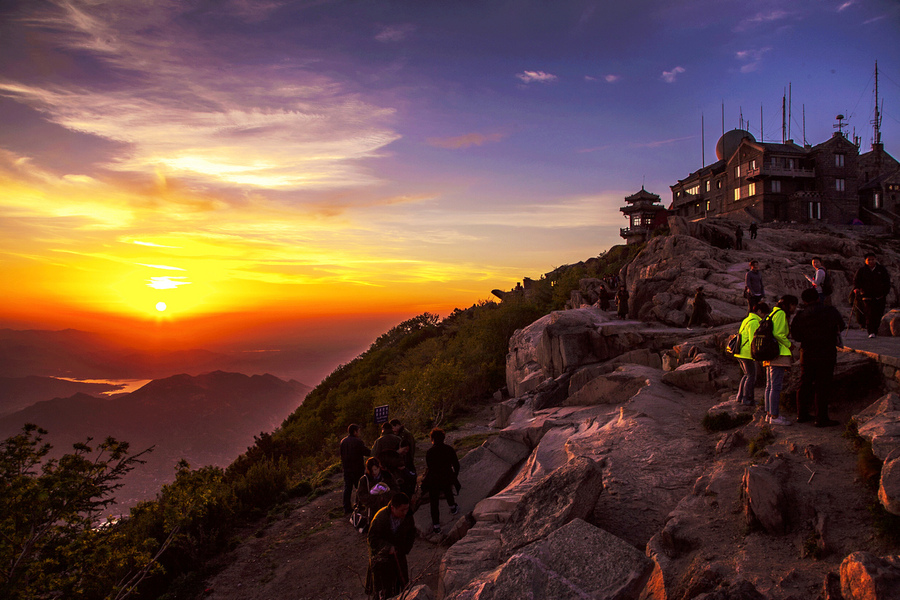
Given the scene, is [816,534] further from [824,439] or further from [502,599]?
[502,599]

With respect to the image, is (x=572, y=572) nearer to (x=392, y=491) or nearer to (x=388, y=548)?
(x=388, y=548)

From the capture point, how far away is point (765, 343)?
27.1ft

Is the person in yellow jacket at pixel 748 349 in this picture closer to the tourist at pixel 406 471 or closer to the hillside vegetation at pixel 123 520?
the tourist at pixel 406 471

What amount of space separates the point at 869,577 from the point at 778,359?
199 inches

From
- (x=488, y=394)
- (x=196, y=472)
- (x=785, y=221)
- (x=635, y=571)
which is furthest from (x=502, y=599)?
(x=785, y=221)

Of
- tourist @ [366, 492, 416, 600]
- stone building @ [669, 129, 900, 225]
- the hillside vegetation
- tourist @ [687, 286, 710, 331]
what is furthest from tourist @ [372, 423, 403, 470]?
stone building @ [669, 129, 900, 225]

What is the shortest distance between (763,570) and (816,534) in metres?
0.84

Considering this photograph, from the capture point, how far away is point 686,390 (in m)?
12.9

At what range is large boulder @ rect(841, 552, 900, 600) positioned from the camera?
3926 millimetres

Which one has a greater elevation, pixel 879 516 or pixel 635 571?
pixel 879 516

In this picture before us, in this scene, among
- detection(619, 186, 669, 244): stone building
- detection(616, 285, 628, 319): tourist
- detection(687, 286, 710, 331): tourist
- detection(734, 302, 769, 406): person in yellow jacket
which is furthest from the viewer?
detection(619, 186, 669, 244): stone building

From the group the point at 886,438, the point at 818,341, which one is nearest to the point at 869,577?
the point at 886,438

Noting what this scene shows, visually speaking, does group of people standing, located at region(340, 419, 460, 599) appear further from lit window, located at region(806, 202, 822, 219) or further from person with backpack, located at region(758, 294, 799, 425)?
lit window, located at region(806, 202, 822, 219)

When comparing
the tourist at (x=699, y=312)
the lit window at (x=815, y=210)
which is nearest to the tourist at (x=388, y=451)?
the tourist at (x=699, y=312)
